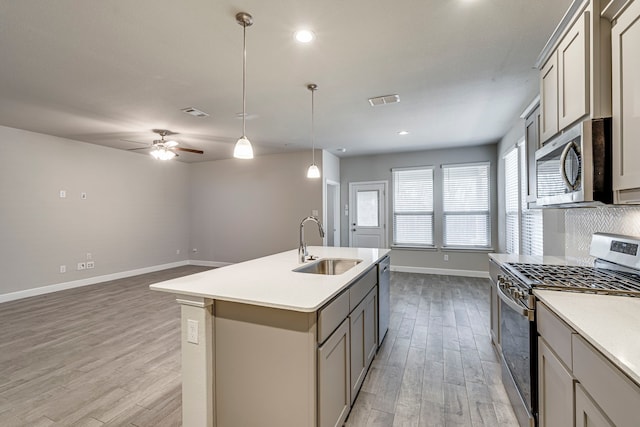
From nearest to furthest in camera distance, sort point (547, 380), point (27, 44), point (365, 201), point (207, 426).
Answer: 1. point (547, 380)
2. point (207, 426)
3. point (27, 44)
4. point (365, 201)

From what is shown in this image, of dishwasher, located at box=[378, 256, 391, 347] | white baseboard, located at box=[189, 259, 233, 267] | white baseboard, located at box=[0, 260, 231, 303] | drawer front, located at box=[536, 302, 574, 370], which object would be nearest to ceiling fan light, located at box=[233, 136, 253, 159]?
dishwasher, located at box=[378, 256, 391, 347]

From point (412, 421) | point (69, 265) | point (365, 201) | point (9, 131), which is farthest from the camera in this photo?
point (365, 201)

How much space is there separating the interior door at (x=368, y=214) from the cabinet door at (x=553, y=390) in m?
5.10

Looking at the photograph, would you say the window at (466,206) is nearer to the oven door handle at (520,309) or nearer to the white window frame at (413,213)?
the white window frame at (413,213)

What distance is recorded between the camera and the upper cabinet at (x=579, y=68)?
4.52ft

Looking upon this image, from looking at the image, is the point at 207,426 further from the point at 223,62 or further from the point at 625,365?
the point at 223,62

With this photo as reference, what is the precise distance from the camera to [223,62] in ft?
8.31

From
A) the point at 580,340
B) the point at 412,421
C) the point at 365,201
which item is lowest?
the point at 412,421

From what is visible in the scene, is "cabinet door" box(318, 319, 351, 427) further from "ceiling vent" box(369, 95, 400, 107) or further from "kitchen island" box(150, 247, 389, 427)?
"ceiling vent" box(369, 95, 400, 107)

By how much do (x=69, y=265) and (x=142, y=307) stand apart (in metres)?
2.27

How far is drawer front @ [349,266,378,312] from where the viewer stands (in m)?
1.90

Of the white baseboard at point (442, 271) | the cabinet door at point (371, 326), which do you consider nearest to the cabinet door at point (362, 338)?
the cabinet door at point (371, 326)

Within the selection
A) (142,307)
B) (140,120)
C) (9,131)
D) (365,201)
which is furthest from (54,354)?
(365,201)

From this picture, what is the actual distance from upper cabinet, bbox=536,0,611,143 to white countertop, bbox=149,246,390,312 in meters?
1.55
